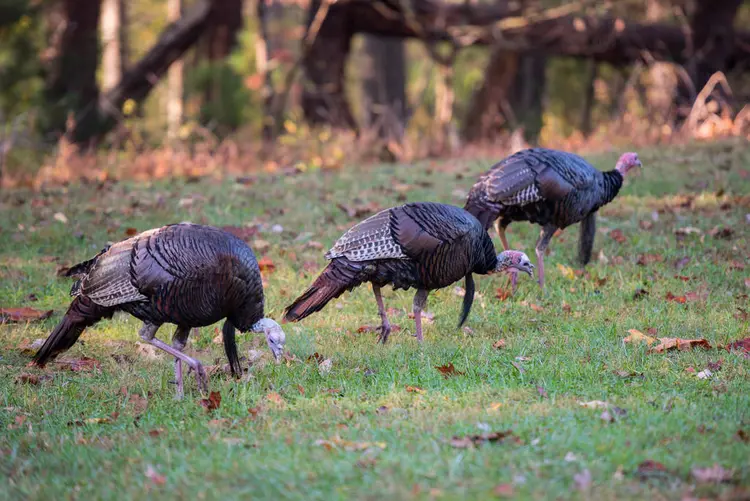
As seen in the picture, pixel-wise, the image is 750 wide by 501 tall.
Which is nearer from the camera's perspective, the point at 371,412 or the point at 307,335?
the point at 371,412

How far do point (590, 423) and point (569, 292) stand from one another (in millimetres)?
3199

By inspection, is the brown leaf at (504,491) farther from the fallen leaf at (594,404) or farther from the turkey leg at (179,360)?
the turkey leg at (179,360)

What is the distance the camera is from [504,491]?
3.82 metres

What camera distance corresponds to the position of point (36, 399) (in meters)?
5.63

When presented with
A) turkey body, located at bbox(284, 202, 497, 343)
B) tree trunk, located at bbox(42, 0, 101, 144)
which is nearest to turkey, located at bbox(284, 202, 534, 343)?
turkey body, located at bbox(284, 202, 497, 343)

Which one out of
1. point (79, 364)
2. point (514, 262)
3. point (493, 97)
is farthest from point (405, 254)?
point (493, 97)

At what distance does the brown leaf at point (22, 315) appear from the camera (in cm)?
732

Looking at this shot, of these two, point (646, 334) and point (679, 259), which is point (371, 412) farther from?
point (679, 259)

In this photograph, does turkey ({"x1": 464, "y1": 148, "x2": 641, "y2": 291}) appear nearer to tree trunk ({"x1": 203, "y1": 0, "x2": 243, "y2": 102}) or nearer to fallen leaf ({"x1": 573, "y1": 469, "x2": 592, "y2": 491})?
fallen leaf ({"x1": 573, "y1": 469, "x2": 592, "y2": 491})

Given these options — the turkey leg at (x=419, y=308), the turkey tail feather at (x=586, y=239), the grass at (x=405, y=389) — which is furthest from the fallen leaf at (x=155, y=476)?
the turkey tail feather at (x=586, y=239)

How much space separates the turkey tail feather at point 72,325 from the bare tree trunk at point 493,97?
12884mm

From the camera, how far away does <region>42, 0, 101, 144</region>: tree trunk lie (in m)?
14.9

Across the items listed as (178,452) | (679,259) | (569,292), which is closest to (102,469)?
(178,452)

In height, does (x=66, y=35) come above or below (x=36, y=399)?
above
